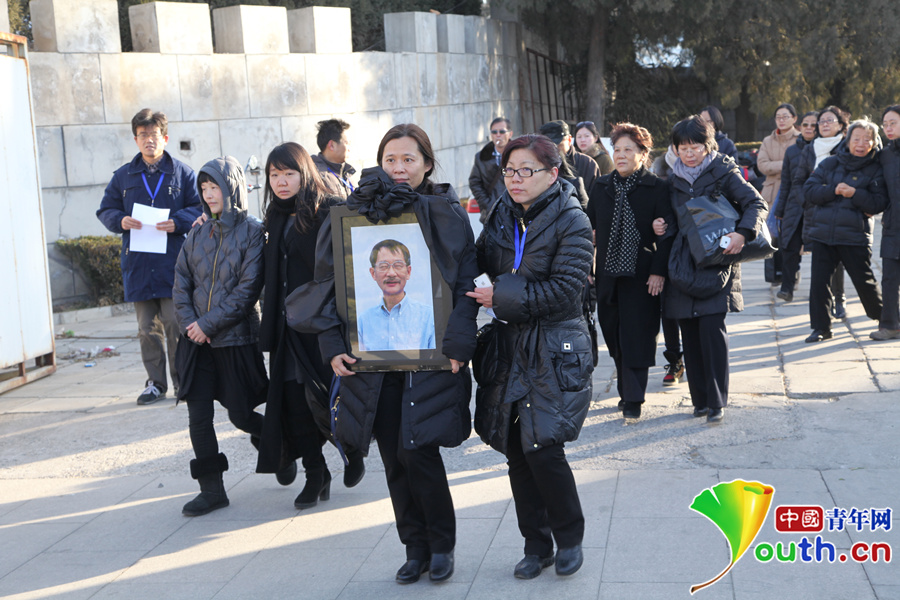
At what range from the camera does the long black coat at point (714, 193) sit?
5.60 m

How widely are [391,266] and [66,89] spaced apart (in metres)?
7.79

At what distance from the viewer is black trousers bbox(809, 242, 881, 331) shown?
757cm

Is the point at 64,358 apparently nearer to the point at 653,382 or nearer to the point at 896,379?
the point at 653,382

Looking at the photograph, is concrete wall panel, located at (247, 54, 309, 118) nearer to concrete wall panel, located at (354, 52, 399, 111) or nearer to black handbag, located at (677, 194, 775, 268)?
concrete wall panel, located at (354, 52, 399, 111)

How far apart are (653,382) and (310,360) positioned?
10.3ft

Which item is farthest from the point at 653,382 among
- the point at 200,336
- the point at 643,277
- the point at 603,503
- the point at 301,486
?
the point at 200,336

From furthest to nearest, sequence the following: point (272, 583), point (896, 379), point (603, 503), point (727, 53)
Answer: point (727, 53)
point (896, 379)
point (603, 503)
point (272, 583)

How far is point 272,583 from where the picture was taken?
→ 393cm

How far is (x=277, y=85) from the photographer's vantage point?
39.3 feet

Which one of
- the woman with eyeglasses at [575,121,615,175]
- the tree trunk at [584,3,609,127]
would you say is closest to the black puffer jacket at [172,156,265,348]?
the woman with eyeglasses at [575,121,615,175]

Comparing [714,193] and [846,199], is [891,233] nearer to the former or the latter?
[846,199]

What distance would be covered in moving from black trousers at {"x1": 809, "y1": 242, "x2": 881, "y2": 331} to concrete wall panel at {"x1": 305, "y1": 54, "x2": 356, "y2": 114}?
7184mm

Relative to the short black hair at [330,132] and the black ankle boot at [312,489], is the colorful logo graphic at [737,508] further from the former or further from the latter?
the short black hair at [330,132]

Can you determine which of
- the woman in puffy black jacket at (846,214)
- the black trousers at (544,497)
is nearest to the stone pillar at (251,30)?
the woman in puffy black jacket at (846,214)
